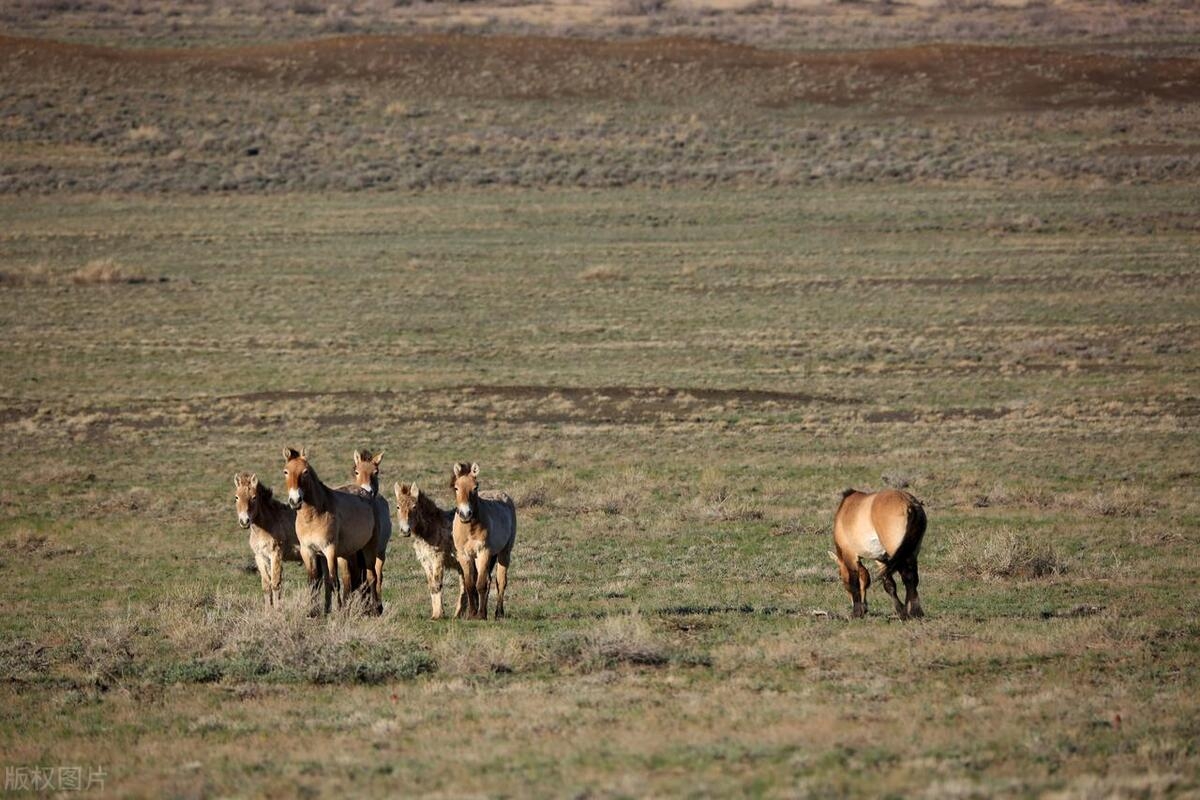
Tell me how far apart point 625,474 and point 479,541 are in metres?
11.9

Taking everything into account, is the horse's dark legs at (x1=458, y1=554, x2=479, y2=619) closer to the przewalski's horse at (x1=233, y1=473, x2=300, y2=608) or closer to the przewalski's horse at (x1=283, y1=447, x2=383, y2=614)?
the przewalski's horse at (x1=283, y1=447, x2=383, y2=614)

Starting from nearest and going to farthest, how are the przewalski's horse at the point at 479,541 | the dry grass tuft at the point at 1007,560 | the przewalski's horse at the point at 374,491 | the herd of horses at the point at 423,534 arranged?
the herd of horses at the point at 423,534 < the przewalski's horse at the point at 479,541 < the przewalski's horse at the point at 374,491 < the dry grass tuft at the point at 1007,560

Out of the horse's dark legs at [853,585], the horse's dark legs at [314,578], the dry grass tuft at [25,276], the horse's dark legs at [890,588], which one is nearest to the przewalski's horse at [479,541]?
the horse's dark legs at [314,578]

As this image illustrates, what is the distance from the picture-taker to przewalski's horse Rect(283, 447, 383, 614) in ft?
45.8

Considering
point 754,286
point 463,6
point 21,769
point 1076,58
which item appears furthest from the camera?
point 463,6

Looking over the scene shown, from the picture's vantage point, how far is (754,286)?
48.2 meters

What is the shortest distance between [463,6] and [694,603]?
10007 cm

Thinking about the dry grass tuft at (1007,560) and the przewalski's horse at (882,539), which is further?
the dry grass tuft at (1007,560)

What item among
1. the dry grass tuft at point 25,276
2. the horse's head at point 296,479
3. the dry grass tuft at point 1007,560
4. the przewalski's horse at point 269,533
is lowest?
the dry grass tuft at point 1007,560

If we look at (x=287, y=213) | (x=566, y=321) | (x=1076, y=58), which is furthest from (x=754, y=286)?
(x=1076, y=58)

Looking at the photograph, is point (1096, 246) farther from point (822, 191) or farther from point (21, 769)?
point (21, 769)

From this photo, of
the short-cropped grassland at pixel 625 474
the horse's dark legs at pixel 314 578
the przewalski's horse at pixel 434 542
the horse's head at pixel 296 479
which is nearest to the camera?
the short-cropped grassland at pixel 625 474

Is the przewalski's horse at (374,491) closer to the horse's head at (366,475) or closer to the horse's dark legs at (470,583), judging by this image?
the horse's head at (366,475)

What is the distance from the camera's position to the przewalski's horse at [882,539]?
13.9 m
